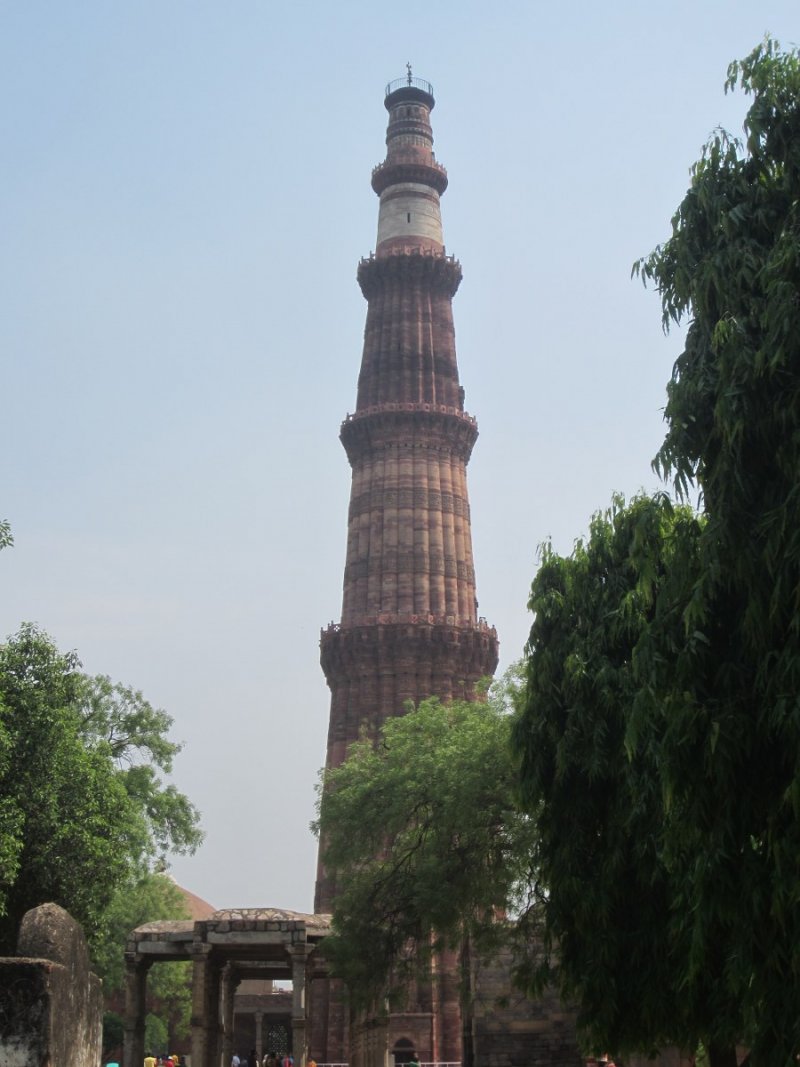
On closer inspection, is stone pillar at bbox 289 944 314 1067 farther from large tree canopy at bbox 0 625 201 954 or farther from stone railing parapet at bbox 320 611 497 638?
stone railing parapet at bbox 320 611 497 638

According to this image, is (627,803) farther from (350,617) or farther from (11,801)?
(350,617)

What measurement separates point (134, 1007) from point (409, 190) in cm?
2960

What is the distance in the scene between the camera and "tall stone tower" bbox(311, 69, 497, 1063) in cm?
3744

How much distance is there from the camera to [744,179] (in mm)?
10234

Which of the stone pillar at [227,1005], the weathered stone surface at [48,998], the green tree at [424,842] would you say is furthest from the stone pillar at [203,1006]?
the weathered stone surface at [48,998]

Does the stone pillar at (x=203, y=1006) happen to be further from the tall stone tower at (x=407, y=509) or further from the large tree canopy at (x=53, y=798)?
the tall stone tower at (x=407, y=509)

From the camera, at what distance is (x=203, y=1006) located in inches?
891

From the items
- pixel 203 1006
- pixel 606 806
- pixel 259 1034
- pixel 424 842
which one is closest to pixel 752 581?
pixel 606 806

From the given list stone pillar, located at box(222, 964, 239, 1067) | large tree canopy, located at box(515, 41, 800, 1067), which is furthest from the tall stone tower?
large tree canopy, located at box(515, 41, 800, 1067)

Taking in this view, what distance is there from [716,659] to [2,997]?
593 cm

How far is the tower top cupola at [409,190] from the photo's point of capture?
1709 inches

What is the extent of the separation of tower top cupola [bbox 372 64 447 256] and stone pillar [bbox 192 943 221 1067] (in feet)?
87.8

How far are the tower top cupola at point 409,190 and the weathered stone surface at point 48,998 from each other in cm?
3470

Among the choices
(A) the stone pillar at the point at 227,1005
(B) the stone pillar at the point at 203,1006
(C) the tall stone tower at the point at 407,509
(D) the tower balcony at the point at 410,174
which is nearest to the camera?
(B) the stone pillar at the point at 203,1006
